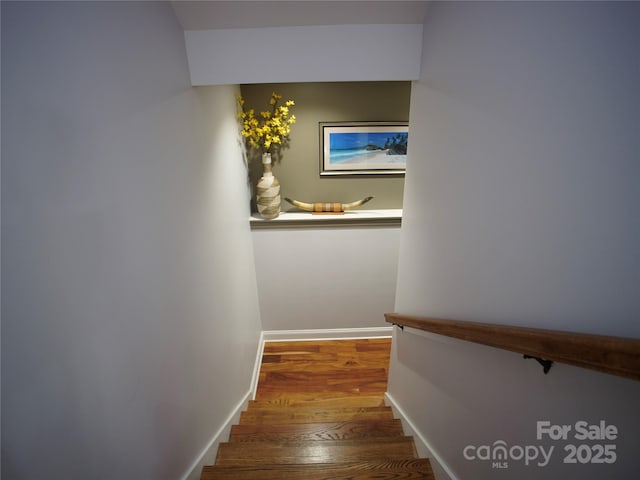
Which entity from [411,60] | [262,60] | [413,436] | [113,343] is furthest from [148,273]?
[413,436]

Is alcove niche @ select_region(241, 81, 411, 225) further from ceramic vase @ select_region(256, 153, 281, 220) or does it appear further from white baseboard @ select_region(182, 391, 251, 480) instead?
white baseboard @ select_region(182, 391, 251, 480)

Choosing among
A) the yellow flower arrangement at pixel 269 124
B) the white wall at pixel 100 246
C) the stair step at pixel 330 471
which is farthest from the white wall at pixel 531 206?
the yellow flower arrangement at pixel 269 124

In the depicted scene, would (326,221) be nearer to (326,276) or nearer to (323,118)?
(326,276)

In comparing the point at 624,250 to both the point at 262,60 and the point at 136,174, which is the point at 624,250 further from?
the point at 262,60

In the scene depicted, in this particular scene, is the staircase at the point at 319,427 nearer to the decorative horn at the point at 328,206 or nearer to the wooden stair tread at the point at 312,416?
the wooden stair tread at the point at 312,416

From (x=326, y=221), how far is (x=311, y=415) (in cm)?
164

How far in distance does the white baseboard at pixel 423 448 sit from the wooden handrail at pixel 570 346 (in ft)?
2.54

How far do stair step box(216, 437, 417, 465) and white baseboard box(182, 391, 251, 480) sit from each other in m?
0.04

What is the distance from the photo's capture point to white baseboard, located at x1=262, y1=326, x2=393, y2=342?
350 centimetres

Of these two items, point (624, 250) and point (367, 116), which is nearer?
point (624, 250)

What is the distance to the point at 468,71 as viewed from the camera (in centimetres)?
106

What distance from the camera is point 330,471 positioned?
1524 mm

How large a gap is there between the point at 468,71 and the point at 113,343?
1.42m

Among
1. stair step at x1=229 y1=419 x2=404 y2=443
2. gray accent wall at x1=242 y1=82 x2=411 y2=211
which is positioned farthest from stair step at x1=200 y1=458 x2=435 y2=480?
gray accent wall at x1=242 y1=82 x2=411 y2=211
